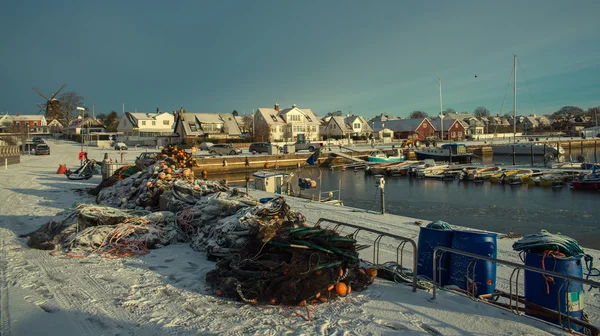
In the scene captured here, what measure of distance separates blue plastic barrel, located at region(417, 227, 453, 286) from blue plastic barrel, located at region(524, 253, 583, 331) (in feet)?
3.91

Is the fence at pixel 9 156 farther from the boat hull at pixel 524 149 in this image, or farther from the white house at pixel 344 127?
the boat hull at pixel 524 149

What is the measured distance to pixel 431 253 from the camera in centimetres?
630

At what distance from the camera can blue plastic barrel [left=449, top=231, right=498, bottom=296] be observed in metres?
5.81

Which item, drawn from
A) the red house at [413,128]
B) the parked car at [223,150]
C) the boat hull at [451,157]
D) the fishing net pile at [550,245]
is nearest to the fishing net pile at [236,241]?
the fishing net pile at [550,245]

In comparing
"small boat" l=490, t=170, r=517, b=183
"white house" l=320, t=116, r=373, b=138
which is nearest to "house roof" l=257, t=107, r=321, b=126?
"white house" l=320, t=116, r=373, b=138

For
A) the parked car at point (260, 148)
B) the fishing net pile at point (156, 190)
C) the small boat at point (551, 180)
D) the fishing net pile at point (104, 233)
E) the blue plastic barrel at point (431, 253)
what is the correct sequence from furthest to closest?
the parked car at point (260, 148) → the small boat at point (551, 180) → the fishing net pile at point (156, 190) → the fishing net pile at point (104, 233) → the blue plastic barrel at point (431, 253)

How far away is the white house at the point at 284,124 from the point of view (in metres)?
73.7

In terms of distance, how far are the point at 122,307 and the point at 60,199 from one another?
12.5 meters

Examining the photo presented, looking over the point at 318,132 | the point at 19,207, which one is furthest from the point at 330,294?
the point at 318,132

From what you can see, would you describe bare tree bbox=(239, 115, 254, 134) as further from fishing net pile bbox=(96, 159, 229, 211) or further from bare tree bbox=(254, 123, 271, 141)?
fishing net pile bbox=(96, 159, 229, 211)

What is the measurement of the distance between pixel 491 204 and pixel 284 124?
55.9 metres

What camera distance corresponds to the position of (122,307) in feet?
17.7

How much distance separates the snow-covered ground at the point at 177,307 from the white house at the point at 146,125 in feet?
239

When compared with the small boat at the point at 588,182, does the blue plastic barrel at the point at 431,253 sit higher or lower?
A: higher
